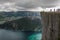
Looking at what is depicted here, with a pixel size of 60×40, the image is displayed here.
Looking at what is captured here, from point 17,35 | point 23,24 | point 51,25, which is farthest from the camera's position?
point 17,35

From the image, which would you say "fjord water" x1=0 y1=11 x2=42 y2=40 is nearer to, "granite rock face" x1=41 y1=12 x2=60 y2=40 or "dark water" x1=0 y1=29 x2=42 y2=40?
"dark water" x1=0 y1=29 x2=42 y2=40

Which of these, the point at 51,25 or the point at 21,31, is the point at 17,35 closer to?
the point at 21,31

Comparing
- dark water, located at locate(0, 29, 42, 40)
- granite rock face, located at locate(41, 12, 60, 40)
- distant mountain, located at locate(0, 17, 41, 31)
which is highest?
granite rock face, located at locate(41, 12, 60, 40)

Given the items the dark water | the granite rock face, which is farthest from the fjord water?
the granite rock face

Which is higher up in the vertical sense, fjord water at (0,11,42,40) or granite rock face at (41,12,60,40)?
granite rock face at (41,12,60,40)

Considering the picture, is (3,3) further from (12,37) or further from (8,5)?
(12,37)

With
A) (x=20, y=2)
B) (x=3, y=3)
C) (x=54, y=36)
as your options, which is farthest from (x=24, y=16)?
(x=54, y=36)

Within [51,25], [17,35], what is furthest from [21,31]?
[51,25]

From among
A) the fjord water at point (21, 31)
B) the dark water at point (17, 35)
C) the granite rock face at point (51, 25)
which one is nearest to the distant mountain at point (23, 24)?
the fjord water at point (21, 31)
